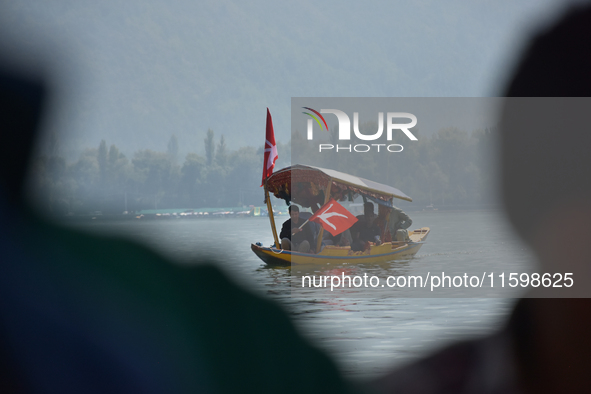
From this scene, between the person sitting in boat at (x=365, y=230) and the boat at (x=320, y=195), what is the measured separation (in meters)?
0.15

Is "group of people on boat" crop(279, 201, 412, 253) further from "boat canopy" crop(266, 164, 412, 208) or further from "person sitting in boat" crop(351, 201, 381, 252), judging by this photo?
"boat canopy" crop(266, 164, 412, 208)

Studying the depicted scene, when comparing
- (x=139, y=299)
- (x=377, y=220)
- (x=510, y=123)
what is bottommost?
(x=139, y=299)

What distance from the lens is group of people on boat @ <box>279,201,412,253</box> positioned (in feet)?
47.1

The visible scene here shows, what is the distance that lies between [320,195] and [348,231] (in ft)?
3.91

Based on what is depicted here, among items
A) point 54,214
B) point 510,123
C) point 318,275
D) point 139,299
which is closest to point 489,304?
point 318,275

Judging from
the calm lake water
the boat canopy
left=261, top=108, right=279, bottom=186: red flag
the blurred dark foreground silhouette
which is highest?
left=261, top=108, right=279, bottom=186: red flag

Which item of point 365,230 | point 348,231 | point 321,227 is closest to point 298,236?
point 321,227

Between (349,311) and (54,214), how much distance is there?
65.0 metres

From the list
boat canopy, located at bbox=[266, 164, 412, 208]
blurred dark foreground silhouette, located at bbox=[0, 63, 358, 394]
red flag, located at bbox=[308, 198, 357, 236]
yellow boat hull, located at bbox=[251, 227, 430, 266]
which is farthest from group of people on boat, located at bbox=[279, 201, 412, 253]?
blurred dark foreground silhouette, located at bbox=[0, 63, 358, 394]

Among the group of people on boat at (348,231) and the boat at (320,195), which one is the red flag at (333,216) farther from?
the group of people on boat at (348,231)

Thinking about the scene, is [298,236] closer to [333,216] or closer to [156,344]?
[333,216]

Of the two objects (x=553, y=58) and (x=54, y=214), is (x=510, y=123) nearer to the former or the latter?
(x=553, y=58)

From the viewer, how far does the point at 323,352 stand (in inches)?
278

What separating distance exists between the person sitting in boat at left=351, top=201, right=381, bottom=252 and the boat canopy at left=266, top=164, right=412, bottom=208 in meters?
0.37
